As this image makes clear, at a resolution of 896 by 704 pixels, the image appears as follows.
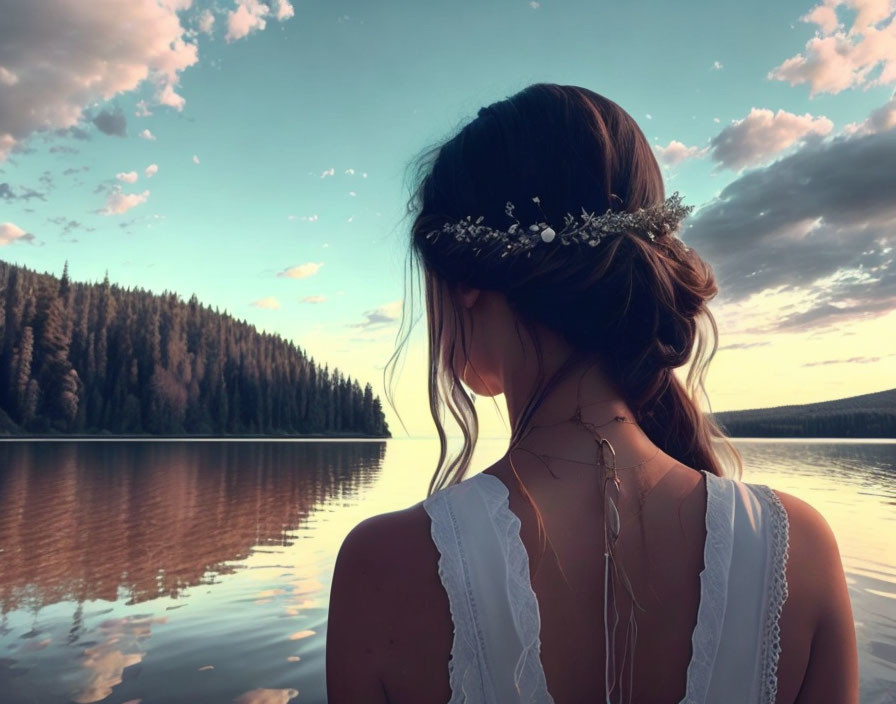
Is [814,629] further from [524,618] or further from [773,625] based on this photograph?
[524,618]

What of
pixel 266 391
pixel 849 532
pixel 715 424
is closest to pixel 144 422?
pixel 266 391

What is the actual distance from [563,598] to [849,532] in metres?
11.5

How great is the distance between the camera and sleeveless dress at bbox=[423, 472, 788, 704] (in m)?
1.19

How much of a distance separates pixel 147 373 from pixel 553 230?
322 ft

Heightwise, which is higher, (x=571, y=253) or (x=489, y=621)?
(x=571, y=253)

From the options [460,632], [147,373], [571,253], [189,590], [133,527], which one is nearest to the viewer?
[460,632]

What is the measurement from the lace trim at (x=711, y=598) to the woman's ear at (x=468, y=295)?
0.61 metres

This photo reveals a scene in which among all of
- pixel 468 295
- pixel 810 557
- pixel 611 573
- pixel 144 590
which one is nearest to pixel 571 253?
pixel 468 295

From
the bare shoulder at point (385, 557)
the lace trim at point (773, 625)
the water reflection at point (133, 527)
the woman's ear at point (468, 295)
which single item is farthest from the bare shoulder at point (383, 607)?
the water reflection at point (133, 527)

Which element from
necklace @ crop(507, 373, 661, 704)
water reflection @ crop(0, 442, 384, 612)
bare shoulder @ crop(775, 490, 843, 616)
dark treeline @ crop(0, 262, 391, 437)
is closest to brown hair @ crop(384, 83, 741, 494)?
necklace @ crop(507, 373, 661, 704)

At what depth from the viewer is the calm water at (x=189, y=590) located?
4632mm

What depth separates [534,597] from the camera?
3.92ft

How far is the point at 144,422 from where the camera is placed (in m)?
86.6

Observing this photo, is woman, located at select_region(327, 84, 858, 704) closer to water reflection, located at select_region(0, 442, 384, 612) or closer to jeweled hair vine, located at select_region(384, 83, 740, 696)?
jeweled hair vine, located at select_region(384, 83, 740, 696)
